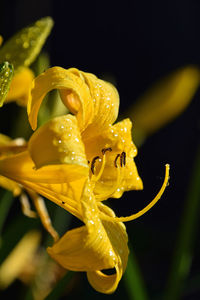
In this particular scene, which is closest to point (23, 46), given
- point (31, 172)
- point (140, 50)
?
point (31, 172)

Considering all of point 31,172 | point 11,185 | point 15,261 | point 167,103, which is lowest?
point 15,261

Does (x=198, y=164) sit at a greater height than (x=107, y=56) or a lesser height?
greater

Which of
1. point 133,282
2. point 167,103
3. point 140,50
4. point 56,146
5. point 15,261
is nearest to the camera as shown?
point 56,146

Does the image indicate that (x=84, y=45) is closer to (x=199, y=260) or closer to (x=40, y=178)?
(x=199, y=260)

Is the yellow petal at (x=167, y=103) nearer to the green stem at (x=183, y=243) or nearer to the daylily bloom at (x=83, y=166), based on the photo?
the green stem at (x=183, y=243)

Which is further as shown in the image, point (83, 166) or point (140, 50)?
point (140, 50)

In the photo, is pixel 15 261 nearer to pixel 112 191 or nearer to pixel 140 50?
pixel 112 191

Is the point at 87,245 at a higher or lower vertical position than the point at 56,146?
lower

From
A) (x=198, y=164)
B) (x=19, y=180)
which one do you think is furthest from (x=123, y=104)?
(x=19, y=180)
